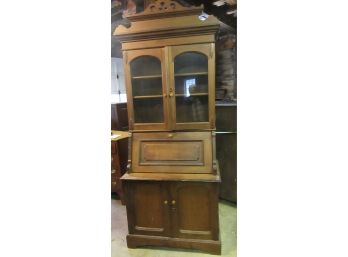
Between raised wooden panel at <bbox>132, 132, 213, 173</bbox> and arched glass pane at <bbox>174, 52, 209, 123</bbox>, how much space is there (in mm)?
114

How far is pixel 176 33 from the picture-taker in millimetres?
1266

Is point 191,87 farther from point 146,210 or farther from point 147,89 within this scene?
point 146,210

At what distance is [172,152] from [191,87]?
40 centimetres

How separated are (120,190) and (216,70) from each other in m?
0.89

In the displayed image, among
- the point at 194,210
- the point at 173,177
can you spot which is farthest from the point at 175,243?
the point at 173,177

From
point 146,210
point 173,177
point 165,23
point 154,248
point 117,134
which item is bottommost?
point 154,248

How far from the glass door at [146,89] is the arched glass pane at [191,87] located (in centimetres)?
9

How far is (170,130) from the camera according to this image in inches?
53.9

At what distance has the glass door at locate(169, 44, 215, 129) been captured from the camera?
1.29 m

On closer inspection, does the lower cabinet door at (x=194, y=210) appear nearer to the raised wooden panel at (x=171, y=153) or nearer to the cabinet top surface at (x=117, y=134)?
the raised wooden panel at (x=171, y=153)

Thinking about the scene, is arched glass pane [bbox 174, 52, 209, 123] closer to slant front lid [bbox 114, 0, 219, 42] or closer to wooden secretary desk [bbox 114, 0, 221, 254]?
wooden secretary desk [bbox 114, 0, 221, 254]
